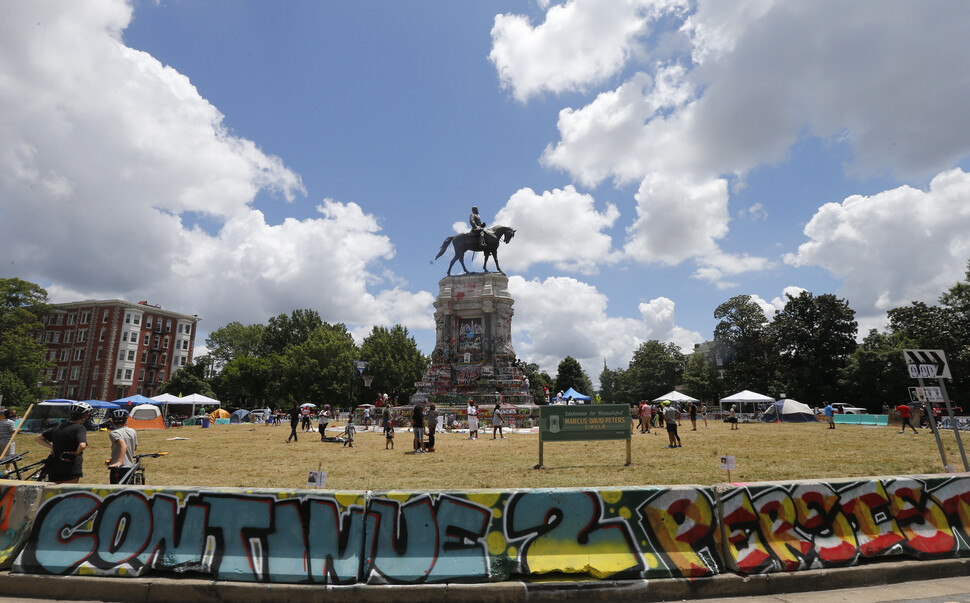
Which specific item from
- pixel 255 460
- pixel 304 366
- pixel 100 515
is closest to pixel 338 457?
pixel 255 460

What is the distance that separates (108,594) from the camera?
499cm

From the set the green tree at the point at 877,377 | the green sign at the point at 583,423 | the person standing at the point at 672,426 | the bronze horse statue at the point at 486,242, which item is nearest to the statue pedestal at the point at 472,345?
the bronze horse statue at the point at 486,242

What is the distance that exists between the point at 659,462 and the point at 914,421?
21.7m

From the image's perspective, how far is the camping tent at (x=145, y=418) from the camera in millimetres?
33469

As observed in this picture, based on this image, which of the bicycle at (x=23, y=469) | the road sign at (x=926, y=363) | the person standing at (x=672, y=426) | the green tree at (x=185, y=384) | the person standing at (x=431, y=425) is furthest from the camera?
the green tree at (x=185, y=384)

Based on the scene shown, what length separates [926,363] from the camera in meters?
9.74

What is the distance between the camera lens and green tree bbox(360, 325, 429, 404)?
214ft

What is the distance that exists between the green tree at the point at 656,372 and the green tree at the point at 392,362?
3667 centimetres

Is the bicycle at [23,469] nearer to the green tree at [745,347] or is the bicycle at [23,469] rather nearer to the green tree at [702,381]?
the green tree at [745,347]

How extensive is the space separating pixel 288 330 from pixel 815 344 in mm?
73001

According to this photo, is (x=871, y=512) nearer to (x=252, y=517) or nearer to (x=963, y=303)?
(x=252, y=517)

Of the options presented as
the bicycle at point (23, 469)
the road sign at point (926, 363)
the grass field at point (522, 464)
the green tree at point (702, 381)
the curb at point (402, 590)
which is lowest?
the curb at point (402, 590)

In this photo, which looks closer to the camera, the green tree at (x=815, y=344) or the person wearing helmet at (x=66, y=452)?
the person wearing helmet at (x=66, y=452)

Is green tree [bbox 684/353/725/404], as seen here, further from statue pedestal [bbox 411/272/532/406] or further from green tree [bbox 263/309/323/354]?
green tree [bbox 263/309/323/354]
